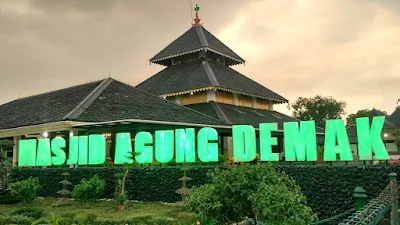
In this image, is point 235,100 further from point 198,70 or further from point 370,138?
point 370,138

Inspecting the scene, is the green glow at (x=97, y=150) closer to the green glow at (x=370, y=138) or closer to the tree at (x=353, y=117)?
the green glow at (x=370, y=138)

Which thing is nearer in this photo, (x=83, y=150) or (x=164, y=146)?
(x=164, y=146)

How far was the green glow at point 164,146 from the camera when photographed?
16.4m

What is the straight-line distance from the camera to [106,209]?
560 inches

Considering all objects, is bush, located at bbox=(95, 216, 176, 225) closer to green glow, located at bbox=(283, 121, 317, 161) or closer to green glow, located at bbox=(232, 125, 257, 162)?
green glow, located at bbox=(232, 125, 257, 162)

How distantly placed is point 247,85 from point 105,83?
12.3 metres

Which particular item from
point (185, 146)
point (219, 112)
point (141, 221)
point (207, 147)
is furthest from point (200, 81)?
point (141, 221)

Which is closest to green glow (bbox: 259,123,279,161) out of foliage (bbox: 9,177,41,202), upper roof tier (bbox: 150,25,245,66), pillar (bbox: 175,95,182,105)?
foliage (bbox: 9,177,41,202)

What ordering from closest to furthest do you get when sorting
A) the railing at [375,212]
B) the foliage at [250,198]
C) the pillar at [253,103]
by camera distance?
the railing at [375,212] → the foliage at [250,198] → the pillar at [253,103]

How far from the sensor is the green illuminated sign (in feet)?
40.8

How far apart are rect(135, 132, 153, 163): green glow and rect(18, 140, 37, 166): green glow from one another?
6900 millimetres

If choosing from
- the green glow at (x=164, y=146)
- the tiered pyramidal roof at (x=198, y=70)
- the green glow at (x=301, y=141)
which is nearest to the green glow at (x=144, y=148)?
the green glow at (x=164, y=146)

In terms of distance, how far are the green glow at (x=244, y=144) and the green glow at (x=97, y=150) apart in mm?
6331

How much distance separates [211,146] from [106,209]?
4.62 m
